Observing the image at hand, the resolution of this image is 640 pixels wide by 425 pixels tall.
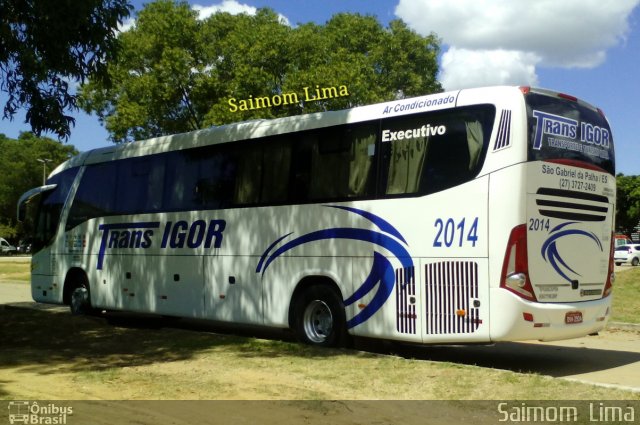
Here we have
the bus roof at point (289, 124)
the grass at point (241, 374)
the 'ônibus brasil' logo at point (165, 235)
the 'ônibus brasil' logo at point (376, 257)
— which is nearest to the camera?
the grass at point (241, 374)

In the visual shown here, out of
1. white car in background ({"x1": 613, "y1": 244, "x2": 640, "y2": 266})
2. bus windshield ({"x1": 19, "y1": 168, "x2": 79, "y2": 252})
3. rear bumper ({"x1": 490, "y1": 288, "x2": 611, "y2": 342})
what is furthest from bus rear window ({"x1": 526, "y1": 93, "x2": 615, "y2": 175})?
white car in background ({"x1": 613, "y1": 244, "x2": 640, "y2": 266})

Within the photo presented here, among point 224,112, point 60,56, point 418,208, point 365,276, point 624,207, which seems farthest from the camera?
point 624,207

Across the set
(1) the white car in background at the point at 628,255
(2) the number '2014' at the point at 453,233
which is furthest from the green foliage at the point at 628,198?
(2) the number '2014' at the point at 453,233

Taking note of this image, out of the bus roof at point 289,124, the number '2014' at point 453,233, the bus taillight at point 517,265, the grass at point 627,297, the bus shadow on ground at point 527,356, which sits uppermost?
the bus roof at point 289,124

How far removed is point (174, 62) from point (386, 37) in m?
12.1

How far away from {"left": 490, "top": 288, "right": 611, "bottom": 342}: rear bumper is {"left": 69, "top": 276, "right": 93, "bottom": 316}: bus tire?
31.3 feet

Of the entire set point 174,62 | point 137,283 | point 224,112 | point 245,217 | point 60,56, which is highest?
point 174,62

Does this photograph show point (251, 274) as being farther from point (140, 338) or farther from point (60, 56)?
point (60, 56)

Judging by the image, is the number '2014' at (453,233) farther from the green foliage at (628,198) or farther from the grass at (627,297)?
the green foliage at (628,198)

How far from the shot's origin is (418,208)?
942 centimetres

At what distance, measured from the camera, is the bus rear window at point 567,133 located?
29.0 ft

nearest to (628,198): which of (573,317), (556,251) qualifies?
(573,317)

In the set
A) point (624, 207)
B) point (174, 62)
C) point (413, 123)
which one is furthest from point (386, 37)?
point (624, 207)

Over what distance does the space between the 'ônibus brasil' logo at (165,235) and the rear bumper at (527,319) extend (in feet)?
17.3
